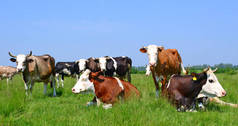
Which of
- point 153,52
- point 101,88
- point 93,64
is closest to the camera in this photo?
point 101,88

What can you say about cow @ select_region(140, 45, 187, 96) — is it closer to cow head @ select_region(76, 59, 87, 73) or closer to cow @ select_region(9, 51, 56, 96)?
cow @ select_region(9, 51, 56, 96)

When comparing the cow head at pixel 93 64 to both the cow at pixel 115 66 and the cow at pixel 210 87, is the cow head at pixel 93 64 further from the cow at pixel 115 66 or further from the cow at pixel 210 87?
the cow at pixel 210 87

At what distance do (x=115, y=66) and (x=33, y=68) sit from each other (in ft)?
17.2

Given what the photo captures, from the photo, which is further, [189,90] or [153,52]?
[153,52]

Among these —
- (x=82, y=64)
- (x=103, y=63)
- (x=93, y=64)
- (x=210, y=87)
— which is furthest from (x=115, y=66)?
(x=210, y=87)

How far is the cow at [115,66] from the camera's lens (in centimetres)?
1528

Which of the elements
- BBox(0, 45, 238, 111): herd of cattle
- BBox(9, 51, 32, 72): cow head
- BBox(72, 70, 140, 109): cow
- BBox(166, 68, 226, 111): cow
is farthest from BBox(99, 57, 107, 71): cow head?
BBox(166, 68, 226, 111): cow

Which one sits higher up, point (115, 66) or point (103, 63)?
point (103, 63)

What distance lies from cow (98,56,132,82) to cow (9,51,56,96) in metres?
3.27

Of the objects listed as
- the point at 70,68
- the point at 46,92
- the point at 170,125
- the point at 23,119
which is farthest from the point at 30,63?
the point at 70,68

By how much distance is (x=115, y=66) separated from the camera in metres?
15.4

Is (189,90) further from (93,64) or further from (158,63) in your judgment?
(93,64)

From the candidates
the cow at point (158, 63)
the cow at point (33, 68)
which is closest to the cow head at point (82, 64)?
the cow at point (33, 68)

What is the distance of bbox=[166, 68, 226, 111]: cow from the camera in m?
6.73
